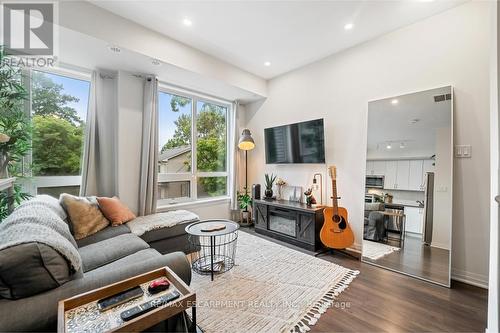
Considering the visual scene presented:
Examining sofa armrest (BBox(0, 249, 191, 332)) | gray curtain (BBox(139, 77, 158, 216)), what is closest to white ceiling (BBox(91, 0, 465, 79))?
gray curtain (BBox(139, 77, 158, 216))

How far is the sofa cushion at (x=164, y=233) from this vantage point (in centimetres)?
247

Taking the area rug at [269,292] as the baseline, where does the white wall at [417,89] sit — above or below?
above

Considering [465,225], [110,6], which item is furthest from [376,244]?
[110,6]

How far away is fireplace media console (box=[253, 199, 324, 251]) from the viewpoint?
304 centimetres

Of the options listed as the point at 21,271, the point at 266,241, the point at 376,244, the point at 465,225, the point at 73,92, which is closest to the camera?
the point at 21,271

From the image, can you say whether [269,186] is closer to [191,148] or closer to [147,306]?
[191,148]

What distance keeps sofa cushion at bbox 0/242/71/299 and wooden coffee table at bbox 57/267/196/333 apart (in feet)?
0.46

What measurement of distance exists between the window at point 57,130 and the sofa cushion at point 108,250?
1.43 meters

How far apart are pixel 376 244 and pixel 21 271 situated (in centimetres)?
322

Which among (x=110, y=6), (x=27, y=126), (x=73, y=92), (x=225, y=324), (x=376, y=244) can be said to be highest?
(x=110, y=6)

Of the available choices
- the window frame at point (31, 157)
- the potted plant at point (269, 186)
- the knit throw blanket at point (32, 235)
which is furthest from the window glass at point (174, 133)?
the knit throw blanket at point (32, 235)

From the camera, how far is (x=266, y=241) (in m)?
3.40

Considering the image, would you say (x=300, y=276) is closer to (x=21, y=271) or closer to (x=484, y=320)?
(x=484, y=320)

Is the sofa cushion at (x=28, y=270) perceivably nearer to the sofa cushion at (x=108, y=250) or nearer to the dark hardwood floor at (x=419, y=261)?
the sofa cushion at (x=108, y=250)
